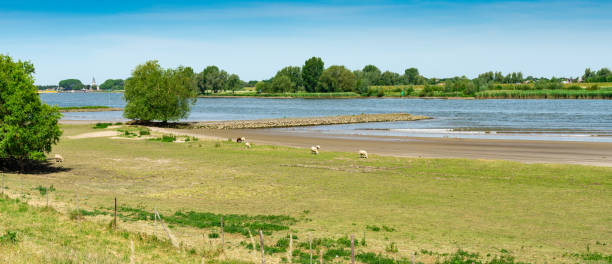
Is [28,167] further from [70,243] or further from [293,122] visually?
[293,122]

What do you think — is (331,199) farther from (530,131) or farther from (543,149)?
(530,131)

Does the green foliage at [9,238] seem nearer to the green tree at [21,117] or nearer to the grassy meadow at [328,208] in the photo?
the grassy meadow at [328,208]

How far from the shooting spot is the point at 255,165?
40375 mm

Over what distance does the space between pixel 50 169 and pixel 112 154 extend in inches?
361

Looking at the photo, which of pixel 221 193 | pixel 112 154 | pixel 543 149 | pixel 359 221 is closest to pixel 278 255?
pixel 359 221

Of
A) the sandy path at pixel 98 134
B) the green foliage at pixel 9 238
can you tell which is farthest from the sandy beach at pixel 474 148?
the green foliage at pixel 9 238

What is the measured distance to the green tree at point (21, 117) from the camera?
3338cm

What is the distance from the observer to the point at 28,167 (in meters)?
37.4

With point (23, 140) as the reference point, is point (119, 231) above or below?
below

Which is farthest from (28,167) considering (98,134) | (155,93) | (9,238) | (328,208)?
(155,93)

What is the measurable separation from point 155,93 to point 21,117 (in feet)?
173

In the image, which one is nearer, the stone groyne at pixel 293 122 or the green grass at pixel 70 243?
the green grass at pixel 70 243

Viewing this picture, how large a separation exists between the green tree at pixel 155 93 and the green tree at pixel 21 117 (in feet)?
166

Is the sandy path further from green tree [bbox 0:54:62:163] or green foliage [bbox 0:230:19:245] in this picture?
green foliage [bbox 0:230:19:245]
